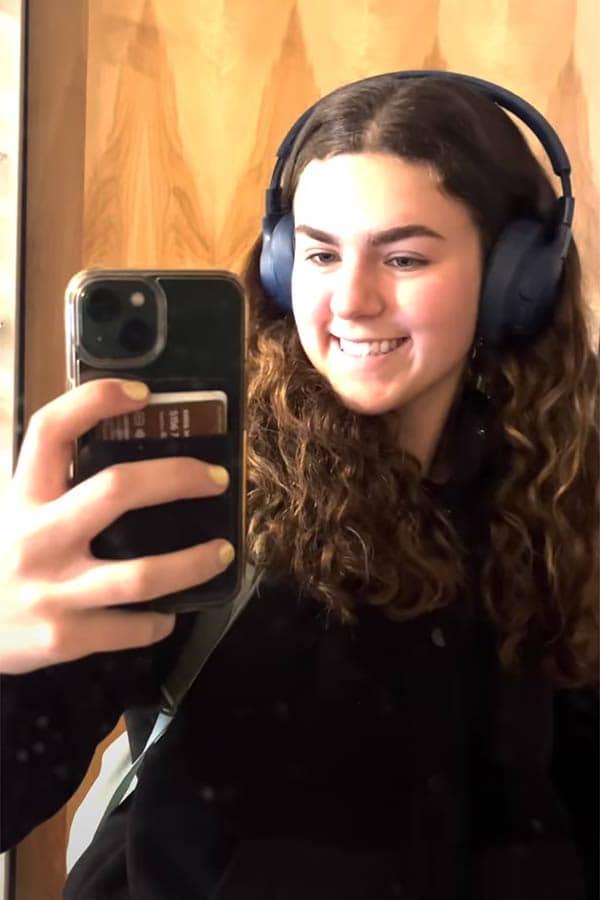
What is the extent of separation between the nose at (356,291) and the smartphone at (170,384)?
0.41ft

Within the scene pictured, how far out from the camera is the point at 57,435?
1.11 ft

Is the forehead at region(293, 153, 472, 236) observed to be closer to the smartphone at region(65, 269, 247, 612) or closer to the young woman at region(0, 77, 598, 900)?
the young woman at region(0, 77, 598, 900)

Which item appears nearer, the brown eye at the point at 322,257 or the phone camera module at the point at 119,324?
the phone camera module at the point at 119,324

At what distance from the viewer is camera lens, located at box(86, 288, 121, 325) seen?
0.36 meters

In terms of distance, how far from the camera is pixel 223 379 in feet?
1.25

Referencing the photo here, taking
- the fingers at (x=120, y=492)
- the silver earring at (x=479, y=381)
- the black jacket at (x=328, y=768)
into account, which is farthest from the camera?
the silver earring at (x=479, y=381)

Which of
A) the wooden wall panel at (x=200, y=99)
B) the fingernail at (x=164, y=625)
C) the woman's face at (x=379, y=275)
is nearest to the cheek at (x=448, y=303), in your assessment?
the woman's face at (x=379, y=275)

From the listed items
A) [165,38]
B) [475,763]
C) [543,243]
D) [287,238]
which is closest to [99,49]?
[165,38]

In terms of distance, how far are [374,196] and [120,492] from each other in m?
0.25

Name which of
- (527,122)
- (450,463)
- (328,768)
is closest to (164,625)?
(328,768)

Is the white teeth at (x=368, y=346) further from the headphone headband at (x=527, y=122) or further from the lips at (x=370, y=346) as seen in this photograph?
the headphone headband at (x=527, y=122)

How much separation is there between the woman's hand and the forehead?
0.67 ft

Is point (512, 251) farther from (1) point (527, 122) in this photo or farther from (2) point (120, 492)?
(2) point (120, 492)

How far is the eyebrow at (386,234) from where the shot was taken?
501 millimetres
